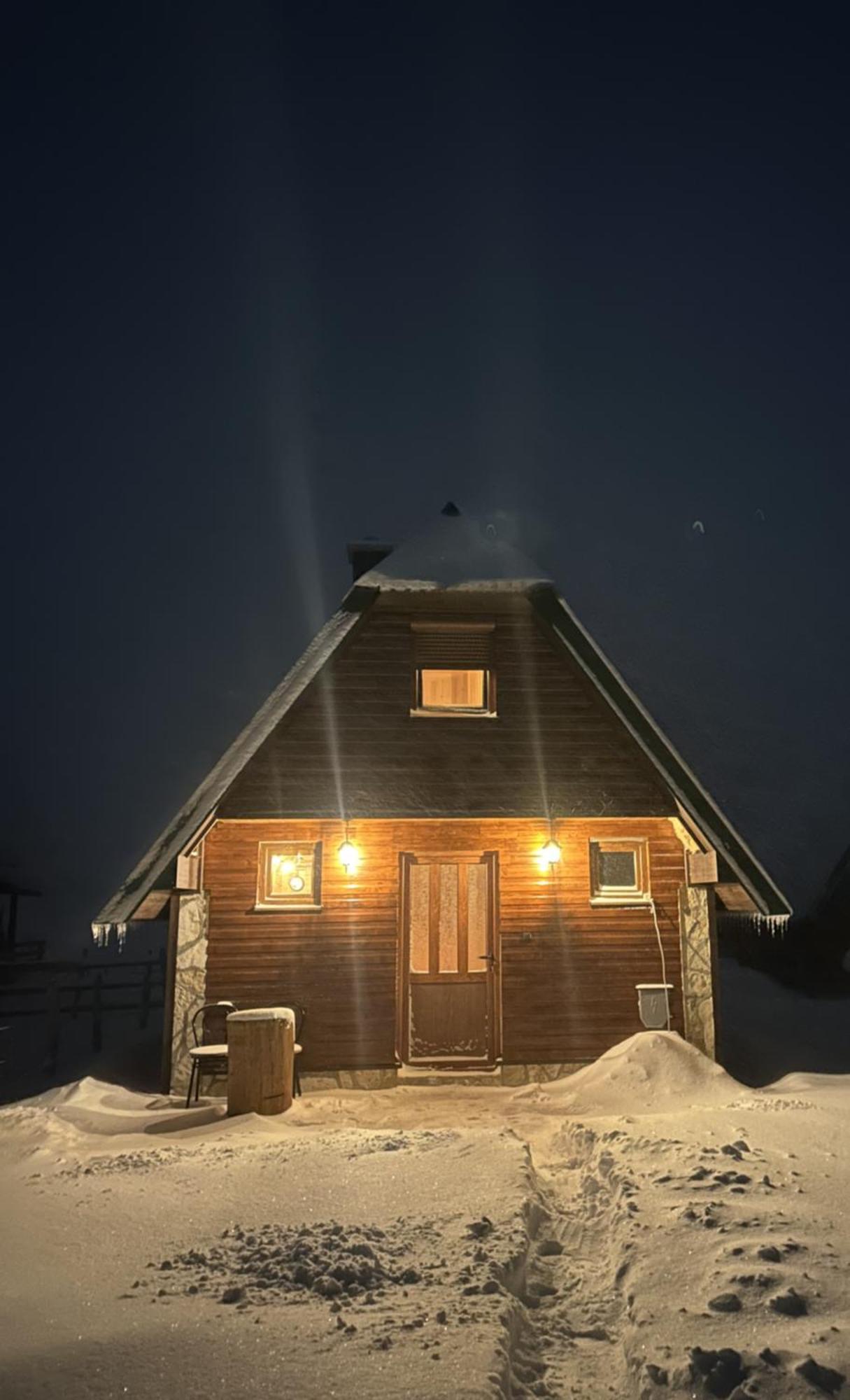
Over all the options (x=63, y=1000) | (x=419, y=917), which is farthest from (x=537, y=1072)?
(x=63, y=1000)

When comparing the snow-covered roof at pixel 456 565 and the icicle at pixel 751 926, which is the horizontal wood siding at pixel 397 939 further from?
the icicle at pixel 751 926

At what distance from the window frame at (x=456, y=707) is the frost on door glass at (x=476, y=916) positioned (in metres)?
2.18

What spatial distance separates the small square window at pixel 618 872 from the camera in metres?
11.5

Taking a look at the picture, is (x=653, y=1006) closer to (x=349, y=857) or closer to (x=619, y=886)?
(x=619, y=886)

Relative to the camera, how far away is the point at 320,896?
1130cm

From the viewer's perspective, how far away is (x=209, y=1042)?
10.8m

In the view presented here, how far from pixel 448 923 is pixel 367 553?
19.2 ft

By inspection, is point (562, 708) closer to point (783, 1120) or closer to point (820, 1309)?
point (783, 1120)

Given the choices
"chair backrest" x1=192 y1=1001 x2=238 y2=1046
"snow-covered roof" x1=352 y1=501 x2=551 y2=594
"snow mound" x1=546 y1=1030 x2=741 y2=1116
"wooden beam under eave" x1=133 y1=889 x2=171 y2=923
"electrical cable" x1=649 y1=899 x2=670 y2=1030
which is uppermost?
"snow-covered roof" x1=352 y1=501 x2=551 y2=594

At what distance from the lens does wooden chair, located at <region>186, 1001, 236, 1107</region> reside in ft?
31.8

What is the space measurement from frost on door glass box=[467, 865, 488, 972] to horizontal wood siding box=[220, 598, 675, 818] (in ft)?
5.44

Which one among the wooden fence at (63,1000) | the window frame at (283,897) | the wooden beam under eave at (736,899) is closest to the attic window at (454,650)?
the window frame at (283,897)

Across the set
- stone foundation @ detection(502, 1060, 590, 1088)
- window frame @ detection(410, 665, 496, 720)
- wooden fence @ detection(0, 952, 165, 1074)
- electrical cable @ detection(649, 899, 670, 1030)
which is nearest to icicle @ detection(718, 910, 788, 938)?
electrical cable @ detection(649, 899, 670, 1030)

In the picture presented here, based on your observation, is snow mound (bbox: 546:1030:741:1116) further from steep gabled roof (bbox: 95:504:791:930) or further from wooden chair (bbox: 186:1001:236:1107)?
wooden chair (bbox: 186:1001:236:1107)
